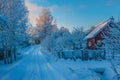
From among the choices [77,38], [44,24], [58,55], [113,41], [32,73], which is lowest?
[32,73]

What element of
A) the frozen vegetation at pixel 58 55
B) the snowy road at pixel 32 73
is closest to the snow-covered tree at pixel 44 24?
the frozen vegetation at pixel 58 55

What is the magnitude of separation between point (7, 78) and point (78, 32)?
33.4 metres

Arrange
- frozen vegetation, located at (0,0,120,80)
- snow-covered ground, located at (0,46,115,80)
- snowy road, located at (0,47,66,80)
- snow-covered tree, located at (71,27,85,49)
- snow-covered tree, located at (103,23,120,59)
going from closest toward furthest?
snow-covered tree, located at (103,23,120,59) < frozen vegetation, located at (0,0,120,80) < snow-covered ground, located at (0,46,115,80) < snowy road, located at (0,47,66,80) < snow-covered tree, located at (71,27,85,49)

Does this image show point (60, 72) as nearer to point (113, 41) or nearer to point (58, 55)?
point (113, 41)

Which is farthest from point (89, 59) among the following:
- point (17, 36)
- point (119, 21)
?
point (119, 21)

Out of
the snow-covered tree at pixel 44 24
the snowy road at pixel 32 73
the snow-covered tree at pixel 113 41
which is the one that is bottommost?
the snowy road at pixel 32 73

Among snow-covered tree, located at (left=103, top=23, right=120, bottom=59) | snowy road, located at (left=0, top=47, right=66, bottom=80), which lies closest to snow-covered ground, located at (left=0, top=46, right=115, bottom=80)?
snowy road, located at (left=0, top=47, right=66, bottom=80)

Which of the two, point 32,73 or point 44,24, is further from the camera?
point 44,24

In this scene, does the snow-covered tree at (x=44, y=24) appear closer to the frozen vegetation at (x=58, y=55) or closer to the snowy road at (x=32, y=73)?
the frozen vegetation at (x=58, y=55)

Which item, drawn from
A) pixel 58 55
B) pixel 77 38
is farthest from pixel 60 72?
pixel 77 38

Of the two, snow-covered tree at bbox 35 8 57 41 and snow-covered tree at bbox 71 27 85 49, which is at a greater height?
snow-covered tree at bbox 35 8 57 41

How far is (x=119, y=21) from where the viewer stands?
9195 mm

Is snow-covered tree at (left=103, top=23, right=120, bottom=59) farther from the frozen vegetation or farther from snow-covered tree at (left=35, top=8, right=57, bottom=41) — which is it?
snow-covered tree at (left=35, top=8, right=57, bottom=41)

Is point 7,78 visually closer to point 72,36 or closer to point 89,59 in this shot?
point 89,59
